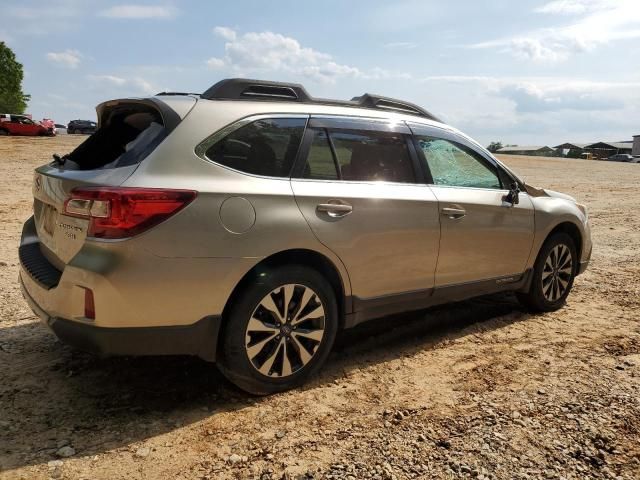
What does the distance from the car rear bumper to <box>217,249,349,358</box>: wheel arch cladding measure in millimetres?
129

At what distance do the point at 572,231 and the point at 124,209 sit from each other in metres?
4.31

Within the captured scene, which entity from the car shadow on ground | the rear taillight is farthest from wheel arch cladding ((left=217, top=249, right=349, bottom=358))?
the rear taillight

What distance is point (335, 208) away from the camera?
137 inches

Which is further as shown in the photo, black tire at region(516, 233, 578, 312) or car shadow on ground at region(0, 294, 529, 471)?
black tire at region(516, 233, 578, 312)

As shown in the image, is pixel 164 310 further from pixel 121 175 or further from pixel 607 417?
pixel 607 417

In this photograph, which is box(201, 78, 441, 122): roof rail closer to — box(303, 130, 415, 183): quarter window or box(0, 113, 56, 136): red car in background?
box(303, 130, 415, 183): quarter window

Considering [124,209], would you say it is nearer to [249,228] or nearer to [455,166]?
[249,228]

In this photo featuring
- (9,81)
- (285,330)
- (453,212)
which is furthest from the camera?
(9,81)

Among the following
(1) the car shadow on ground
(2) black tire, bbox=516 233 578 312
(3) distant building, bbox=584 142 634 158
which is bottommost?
(1) the car shadow on ground

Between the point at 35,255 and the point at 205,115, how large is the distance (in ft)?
4.65

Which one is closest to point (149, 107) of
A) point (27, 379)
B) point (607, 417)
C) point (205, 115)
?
point (205, 115)

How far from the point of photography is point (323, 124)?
370cm

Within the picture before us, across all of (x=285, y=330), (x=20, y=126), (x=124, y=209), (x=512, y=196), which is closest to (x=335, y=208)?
(x=285, y=330)

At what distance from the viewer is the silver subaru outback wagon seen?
2.88 metres
